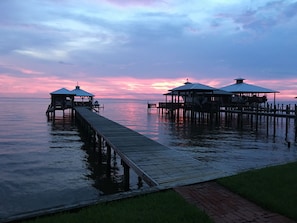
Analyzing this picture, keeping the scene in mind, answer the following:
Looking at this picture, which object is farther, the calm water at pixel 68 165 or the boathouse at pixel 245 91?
the boathouse at pixel 245 91

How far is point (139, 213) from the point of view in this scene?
4602mm

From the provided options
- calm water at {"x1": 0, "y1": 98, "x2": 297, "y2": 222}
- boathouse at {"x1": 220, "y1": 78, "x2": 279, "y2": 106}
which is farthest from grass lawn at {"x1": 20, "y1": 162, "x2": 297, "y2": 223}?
boathouse at {"x1": 220, "y1": 78, "x2": 279, "y2": 106}

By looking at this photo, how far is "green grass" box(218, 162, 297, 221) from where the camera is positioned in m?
5.05

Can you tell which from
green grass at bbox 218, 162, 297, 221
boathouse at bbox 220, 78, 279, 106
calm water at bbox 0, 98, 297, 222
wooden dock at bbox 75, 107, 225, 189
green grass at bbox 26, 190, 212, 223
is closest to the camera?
green grass at bbox 26, 190, 212, 223

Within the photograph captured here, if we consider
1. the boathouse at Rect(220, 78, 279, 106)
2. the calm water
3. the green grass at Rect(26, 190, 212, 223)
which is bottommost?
the calm water

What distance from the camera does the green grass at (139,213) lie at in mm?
4371

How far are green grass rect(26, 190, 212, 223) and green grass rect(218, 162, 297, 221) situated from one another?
1.36 m

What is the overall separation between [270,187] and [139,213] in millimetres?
3018

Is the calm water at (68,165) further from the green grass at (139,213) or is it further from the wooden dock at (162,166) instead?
the wooden dock at (162,166)

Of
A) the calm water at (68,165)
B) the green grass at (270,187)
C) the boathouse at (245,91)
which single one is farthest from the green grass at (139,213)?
the boathouse at (245,91)

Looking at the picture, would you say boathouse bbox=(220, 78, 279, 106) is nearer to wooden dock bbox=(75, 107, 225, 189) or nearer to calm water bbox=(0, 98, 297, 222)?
calm water bbox=(0, 98, 297, 222)

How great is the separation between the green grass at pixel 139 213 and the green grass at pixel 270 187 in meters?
1.36

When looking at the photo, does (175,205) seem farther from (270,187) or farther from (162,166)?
(162,166)

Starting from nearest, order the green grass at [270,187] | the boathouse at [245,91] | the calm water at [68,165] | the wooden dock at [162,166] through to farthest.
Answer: the green grass at [270,187], the wooden dock at [162,166], the calm water at [68,165], the boathouse at [245,91]
